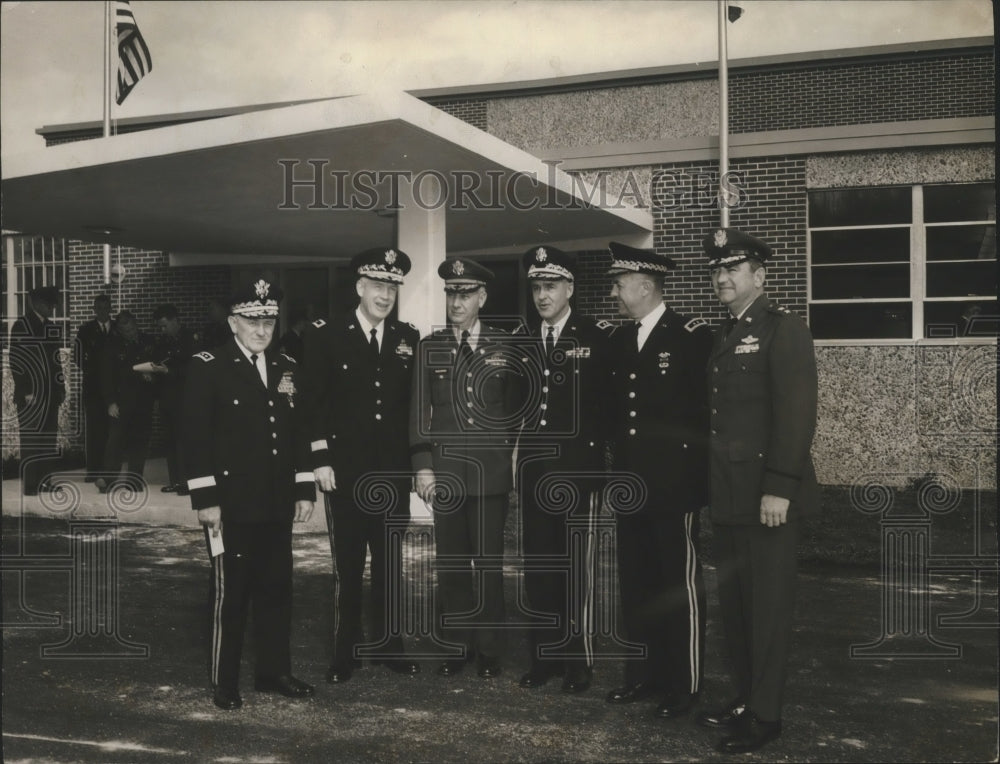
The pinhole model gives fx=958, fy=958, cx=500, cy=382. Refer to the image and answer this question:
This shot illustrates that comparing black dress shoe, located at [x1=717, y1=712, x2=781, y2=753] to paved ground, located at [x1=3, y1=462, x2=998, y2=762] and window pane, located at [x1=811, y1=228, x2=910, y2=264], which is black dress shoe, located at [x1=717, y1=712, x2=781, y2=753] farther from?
window pane, located at [x1=811, y1=228, x2=910, y2=264]

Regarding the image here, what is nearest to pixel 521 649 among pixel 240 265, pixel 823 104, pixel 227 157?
pixel 227 157

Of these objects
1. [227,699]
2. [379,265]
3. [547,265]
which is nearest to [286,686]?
[227,699]

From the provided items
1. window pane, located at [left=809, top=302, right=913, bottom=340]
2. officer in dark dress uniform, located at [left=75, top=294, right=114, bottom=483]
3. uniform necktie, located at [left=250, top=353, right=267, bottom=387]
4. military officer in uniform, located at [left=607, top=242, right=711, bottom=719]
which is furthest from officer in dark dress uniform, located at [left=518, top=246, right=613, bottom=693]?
window pane, located at [left=809, top=302, right=913, bottom=340]

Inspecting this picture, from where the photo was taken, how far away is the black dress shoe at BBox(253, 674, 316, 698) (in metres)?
4.52

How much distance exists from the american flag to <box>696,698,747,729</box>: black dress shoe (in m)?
7.25

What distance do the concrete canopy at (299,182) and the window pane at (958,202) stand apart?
3386mm

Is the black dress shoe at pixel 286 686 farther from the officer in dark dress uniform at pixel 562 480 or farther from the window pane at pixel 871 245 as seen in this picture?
the window pane at pixel 871 245

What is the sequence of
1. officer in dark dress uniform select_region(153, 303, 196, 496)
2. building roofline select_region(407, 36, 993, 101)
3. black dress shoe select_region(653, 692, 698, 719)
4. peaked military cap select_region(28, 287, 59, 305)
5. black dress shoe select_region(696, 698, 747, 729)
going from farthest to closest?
building roofline select_region(407, 36, 993, 101) → officer in dark dress uniform select_region(153, 303, 196, 496) → peaked military cap select_region(28, 287, 59, 305) → black dress shoe select_region(653, 692, 698, 719) → black dress shoe select_region(696, 698, 747, 729)

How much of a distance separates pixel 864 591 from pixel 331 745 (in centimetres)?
420

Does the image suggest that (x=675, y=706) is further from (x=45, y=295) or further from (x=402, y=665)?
(x=45, y=295)

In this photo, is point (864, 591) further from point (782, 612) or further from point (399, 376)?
point (399, 376)

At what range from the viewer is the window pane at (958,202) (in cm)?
1139

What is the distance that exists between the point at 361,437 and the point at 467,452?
54cm

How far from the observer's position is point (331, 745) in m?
3.90
